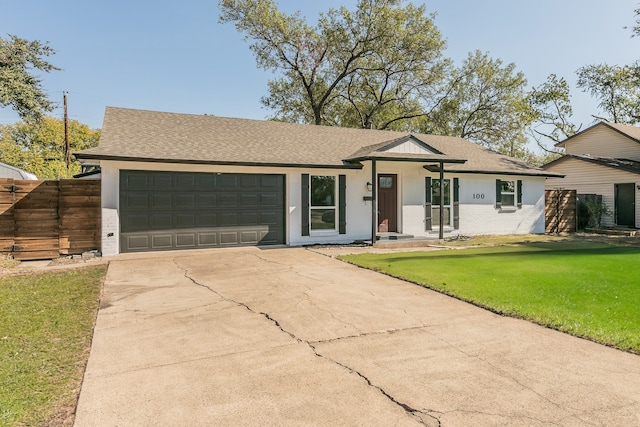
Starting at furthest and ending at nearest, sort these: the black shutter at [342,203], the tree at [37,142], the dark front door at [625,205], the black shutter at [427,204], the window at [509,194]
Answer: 1. the tree at [37,142]
2. the dark front door at [625,205]
3. the window at [509,194]
4. the black shutter at [427,204]
5. the black shutter at [342,203]

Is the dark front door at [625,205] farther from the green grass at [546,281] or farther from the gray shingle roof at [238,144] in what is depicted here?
the green grass at [546,281]

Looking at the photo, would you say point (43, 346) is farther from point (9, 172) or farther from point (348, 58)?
point (9, 172)

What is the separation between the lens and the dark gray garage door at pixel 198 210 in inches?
412

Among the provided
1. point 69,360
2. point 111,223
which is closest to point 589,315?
point 69,360

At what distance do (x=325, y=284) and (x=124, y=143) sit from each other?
25.6ft

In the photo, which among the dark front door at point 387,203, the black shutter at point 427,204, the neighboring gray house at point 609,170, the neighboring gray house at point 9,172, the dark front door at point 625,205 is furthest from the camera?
the neighboring gray house at point 9,172

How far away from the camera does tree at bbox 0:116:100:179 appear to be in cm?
4378

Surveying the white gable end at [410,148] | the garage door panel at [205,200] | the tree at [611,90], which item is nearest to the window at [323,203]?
the white gable end at [410,148]

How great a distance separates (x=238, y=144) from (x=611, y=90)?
36.2 m

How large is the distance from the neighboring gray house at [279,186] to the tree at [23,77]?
4.09 meters

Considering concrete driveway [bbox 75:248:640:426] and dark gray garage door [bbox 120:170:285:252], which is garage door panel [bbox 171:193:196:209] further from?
concrete driveway [bbox 75:248:640:426]

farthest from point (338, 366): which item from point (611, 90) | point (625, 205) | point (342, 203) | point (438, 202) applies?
point (611, 90)

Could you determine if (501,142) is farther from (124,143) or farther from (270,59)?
(124,143)

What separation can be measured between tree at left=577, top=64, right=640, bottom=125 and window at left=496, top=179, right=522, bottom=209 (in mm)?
24250
